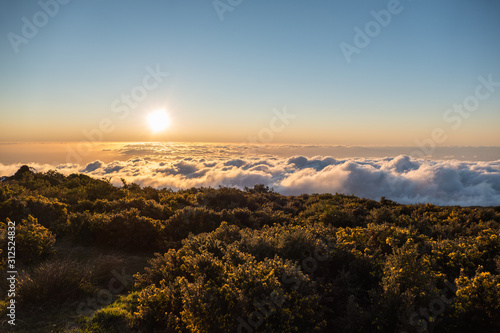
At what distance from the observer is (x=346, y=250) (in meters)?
6.47

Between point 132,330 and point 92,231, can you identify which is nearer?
point 132,330

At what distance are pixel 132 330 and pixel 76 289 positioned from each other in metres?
1.98

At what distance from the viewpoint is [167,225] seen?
11.2m

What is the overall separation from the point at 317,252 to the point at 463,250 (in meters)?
3.88

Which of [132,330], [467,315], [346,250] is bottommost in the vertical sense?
[132,330]

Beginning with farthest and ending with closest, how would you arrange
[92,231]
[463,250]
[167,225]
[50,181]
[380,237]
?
[50,181]
[167,225]
[92,231]
[380,237]
[463,250]

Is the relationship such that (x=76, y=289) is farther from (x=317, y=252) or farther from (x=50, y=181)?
(x=50, y=181)

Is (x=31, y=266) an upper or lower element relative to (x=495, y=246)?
lower

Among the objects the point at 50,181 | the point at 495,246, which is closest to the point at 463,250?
the point at 495,246

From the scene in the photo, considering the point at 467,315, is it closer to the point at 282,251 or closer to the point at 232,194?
the point at 282,251

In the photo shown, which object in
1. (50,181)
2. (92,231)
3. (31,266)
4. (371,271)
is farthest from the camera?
(50,181)

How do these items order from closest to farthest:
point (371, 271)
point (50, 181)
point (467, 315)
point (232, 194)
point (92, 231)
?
point (467, 315) → point (371, 271) → point (92, 231) → point (232, 194) → point (50, 181)

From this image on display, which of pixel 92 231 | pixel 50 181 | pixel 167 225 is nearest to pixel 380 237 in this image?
pixel 167 225

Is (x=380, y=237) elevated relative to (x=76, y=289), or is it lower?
elevated
